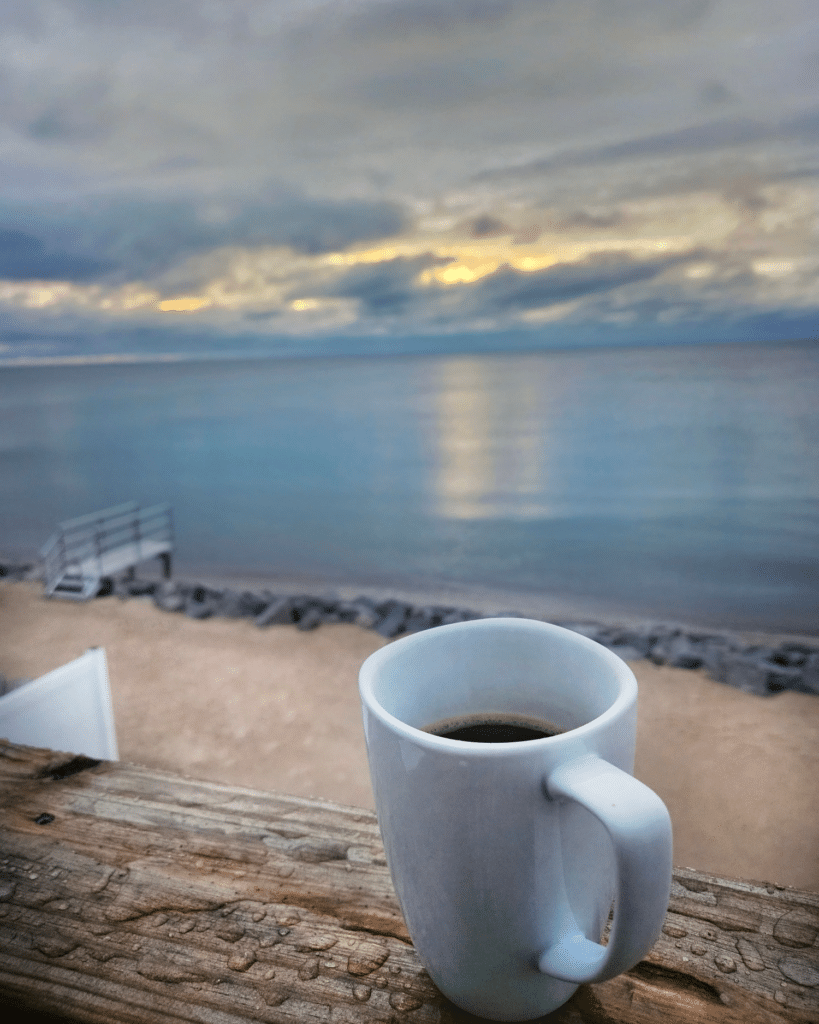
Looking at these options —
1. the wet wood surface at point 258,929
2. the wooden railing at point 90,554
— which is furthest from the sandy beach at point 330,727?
the wet wood surface at point 258,929

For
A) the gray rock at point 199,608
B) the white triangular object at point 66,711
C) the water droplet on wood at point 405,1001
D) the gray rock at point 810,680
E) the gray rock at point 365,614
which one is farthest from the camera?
the gray rock at point 199,608

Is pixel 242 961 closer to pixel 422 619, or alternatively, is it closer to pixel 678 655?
pixel 678 655

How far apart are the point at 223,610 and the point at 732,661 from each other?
340cm

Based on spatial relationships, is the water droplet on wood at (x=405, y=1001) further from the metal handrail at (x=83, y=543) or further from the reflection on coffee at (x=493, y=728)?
the metal handrail at (x=83, y=543)

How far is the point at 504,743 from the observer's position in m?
0.32

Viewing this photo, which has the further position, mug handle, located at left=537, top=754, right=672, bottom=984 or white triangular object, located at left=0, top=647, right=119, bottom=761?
white triangular object, located at left=0, top=647, right=119, bottom=761

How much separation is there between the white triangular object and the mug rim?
1.08m

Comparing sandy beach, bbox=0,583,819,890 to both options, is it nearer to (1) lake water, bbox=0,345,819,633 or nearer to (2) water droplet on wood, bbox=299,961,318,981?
(2) water droplet on wood, bbox=299,961,318,981

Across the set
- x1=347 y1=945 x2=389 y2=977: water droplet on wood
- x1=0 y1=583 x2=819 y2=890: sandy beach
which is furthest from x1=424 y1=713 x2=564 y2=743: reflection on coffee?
x1=0 y1=583 x2=819 y2=890: sandy beach

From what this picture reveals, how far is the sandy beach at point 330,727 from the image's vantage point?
8.91 ft

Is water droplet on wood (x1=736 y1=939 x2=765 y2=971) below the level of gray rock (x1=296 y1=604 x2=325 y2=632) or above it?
above

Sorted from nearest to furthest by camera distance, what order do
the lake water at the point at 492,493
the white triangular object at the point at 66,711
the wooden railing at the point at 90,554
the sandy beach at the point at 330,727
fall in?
the white triangular object at the point at 66,711 → the sandy beach at the point at 330,727 → the wooden railing at the point at 90,554 → the lake water at the point at 492,493

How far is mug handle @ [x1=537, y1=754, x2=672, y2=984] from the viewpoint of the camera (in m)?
0.27

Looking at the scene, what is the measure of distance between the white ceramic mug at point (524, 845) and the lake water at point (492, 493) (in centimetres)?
666
